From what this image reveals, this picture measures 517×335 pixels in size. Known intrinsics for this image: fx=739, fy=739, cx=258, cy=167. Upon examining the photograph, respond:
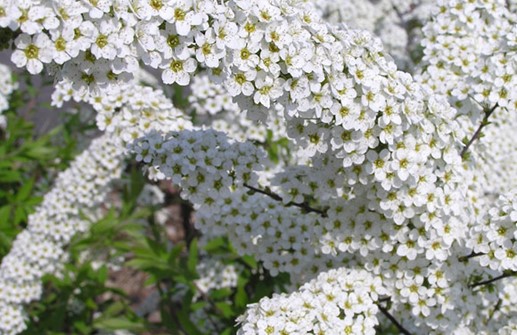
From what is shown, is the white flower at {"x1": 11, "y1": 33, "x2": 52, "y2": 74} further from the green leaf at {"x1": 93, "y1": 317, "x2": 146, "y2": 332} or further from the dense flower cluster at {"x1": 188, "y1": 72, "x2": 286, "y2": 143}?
the green leaf at {"x1": 93, "y1": 317, "x2": 146, "y2": 332}

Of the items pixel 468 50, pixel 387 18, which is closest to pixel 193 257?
pixel 468 50

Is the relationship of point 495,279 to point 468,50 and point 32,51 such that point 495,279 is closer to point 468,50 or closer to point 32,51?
point 468,50

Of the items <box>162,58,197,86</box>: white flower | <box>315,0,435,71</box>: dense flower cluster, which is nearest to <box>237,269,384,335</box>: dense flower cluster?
<box>162,58,197,86</box>: white flower

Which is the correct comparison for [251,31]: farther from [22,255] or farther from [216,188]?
[22,255]

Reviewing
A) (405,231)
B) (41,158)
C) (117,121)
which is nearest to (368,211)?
(405,231)

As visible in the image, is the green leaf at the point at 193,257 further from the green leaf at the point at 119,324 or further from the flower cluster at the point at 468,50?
the flower cluster at the point at 468,50

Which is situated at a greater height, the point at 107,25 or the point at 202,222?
the point at 107,25

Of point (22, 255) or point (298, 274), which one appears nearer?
point (298, 274)

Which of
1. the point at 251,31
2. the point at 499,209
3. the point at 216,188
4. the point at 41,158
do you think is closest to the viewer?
the point at 251,31
